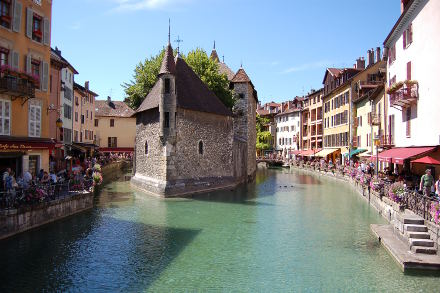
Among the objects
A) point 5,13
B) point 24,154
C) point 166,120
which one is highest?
point 5,13

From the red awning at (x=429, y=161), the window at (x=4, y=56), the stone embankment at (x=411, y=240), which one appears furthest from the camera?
the window at (x=4, y=56)

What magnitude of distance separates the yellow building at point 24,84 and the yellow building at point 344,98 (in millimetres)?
32850

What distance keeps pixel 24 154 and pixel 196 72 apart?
77.9ft

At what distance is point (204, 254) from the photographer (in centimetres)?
1374

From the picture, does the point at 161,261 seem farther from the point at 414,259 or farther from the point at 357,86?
the point at 357,86


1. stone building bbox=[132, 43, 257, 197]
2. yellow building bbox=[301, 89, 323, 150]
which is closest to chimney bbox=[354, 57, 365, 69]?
yellow building bbox=[301, 89, 323, 150]

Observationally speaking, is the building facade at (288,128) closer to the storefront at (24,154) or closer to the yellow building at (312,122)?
the yellow building at (312,122)

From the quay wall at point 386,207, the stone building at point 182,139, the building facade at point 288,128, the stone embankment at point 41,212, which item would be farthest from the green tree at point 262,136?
the stone embankment at point 41,212

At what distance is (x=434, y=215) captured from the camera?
12.1m

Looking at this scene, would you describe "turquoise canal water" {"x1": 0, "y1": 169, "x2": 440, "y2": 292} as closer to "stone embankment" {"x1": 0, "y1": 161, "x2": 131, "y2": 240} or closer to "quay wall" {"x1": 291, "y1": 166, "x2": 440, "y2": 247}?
"stone embankment" {"x1": 0, "y1": 161, "x2": 131, "y2": 240}

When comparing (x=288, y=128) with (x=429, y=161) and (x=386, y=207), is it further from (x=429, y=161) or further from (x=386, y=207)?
(x=429, y=161)

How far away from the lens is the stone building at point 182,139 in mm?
27891

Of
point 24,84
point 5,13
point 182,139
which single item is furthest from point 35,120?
point 182,139

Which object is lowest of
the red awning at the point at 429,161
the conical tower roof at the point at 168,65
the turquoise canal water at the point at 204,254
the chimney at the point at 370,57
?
the turquoise canal water at the point at 204,254
